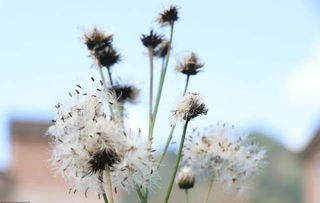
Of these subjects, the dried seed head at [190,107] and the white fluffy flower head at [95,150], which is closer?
the white fluffy flower head at [95,150]

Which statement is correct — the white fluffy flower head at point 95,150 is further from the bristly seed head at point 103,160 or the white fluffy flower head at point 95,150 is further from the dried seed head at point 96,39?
the dried seed head at point 96,39

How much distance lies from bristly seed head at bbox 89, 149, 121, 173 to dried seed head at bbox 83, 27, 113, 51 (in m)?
0.50

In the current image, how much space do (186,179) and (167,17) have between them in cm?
48

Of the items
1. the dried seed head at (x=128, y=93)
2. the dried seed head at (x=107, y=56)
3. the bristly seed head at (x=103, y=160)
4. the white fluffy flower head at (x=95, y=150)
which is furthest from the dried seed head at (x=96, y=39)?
the bristly seed head at (x=103, y=160)

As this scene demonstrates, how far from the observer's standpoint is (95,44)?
6.63ft

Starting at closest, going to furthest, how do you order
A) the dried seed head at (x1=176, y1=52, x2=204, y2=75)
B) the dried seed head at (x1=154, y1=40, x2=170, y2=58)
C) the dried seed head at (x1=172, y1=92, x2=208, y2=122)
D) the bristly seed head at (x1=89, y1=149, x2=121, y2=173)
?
the bristly seed head at (x1=89, y1=149, x2=121, y2=173), the dried seed head at (x1=172, y1=92, x2=208, y2=122), the dried seed head at (x1=176, y1=52, x2=204, y2=75), the dried seed head at (x1=154, y1=40, x2=170, y2=58)

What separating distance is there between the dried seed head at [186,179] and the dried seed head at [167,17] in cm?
43

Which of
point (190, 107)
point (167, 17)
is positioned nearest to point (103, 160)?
point (190, 107)

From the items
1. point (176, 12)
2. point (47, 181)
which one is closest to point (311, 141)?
point (47, 181)

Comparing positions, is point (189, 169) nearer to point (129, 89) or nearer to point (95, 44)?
point (129, 89)

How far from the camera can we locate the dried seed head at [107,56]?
203 centimetres

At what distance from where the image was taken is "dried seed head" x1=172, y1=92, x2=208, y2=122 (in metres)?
1.76

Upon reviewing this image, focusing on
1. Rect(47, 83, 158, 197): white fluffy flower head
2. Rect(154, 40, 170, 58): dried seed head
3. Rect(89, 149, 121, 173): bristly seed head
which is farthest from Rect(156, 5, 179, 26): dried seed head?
Rect(89, 149, 121, 173): bristly seed head

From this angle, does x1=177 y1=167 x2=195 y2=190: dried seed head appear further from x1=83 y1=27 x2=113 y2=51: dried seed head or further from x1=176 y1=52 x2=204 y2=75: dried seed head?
x1=83 y1=27 x2=113 y2=51: dried seed head
